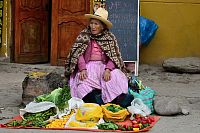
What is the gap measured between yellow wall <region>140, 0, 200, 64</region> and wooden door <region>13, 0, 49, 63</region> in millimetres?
1944

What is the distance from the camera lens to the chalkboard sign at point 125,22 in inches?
396

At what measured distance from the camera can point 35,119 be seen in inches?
273

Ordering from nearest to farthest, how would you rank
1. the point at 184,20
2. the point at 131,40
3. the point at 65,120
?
1. the point at 65,120
2. the point at 131,40
3. the point at 184,20

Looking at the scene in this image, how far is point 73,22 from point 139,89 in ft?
11.5

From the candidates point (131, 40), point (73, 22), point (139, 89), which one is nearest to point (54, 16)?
point (73, 22)

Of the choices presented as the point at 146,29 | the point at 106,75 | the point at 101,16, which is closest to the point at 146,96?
the point at 106,75

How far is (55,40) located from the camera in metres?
10.9

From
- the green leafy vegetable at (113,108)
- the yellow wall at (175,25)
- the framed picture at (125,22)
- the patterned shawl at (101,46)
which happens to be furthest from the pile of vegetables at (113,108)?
the yellow wall at (175,25)

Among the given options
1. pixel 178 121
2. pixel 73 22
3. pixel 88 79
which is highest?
pixel 73 22

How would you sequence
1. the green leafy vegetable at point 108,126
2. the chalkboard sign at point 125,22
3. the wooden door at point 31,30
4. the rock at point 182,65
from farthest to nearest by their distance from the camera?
1. the wooden door at point 31,30
2. the rock at point 182,65
3. the chalkboard sign at point 125,22
4. the green leafy vegetable at point 108,126

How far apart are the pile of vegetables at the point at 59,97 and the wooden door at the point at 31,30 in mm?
3832

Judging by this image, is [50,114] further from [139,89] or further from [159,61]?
[159,61]

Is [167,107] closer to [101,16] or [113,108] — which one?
[113,108]

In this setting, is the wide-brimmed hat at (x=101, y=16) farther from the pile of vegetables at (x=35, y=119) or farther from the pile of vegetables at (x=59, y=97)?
the pile of vegetables at (x=35, y=119)
